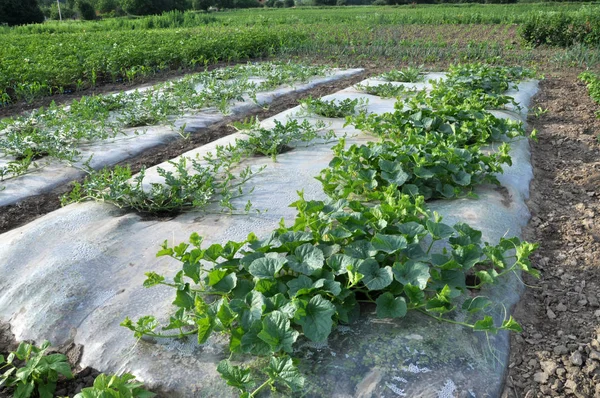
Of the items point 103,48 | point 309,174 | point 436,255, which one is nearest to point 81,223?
point 309,174

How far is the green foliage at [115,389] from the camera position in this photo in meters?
1.75

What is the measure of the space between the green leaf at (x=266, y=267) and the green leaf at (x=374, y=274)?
365 mm

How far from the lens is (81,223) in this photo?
319 cm

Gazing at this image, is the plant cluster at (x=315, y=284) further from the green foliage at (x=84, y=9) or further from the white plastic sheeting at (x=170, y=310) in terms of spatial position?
the green foliage at (x=84, y=9)

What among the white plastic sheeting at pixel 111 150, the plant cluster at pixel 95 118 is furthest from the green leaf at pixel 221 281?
the plant cluster at pixel 95 118

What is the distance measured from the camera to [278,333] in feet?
6.15

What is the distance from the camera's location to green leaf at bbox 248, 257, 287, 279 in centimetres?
216

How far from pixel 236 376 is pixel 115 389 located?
1.57ft

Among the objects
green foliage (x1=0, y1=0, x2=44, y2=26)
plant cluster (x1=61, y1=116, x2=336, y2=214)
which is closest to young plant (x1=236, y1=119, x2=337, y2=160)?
plant cluster (x1=61, y1=116, x2=336, y2=214)

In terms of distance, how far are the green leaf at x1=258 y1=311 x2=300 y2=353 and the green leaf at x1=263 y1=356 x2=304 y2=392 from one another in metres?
0.05

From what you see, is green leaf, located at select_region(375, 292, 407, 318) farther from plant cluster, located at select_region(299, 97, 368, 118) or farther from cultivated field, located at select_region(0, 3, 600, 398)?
plant cluster, located at select_region(299, 97, 368, 118)

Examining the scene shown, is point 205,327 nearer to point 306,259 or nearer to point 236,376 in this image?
point 236,376

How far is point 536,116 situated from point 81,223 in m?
5.23

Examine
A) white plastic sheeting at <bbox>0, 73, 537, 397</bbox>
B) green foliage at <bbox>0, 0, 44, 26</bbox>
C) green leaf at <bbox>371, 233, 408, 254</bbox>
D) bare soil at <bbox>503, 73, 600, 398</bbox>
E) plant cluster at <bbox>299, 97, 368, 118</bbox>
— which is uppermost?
green foliage at <bbox>0, 0, 44, 26</bbox>
